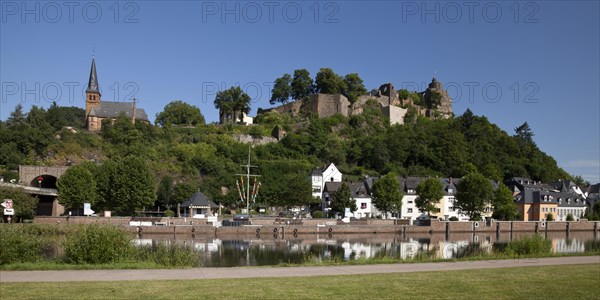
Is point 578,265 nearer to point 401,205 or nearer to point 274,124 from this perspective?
point 401,205

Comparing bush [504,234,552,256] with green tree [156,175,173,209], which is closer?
bush [504,234,552,256]

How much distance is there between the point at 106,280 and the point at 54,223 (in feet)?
127

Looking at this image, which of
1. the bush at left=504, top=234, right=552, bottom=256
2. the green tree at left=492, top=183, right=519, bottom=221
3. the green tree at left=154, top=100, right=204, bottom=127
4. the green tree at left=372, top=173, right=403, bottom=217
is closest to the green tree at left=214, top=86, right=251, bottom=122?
the green tree at left=154, top=100, right=204, bottom=127

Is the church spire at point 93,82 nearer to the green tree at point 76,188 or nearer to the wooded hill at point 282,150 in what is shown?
the wooded hill at point 282,150

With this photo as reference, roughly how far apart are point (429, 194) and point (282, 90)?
143 ft

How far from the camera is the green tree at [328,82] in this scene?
104188 mm

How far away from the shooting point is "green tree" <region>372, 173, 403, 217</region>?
68688 mm

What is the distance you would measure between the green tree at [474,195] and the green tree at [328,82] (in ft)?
129

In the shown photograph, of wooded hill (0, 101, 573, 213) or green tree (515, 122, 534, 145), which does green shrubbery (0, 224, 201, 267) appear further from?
green tree (515, 122, 534, 145)

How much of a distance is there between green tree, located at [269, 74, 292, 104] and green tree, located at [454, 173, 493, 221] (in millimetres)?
44649

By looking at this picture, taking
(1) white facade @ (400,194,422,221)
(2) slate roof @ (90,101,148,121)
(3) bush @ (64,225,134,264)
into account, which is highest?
(2) slate roof @ (90,101,148,121)

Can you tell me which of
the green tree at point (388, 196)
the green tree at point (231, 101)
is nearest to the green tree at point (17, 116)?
the green tree at point (231, 101)

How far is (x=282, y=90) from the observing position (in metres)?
106

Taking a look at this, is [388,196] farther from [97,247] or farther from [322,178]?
[97,247]
